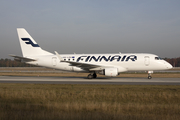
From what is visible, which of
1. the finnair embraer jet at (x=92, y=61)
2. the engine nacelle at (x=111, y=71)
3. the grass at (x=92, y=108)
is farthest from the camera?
the finnair embraer jet at (x=92, y=61)

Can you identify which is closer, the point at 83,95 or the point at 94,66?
the point at 83,95

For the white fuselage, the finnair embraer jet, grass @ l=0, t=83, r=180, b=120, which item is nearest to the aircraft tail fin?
the finnair embraer jet

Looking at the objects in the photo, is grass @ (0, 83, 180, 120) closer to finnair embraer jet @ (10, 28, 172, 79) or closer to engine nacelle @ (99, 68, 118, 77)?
engine nacelle @ (99, 68, 118, 77)

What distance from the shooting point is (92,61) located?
101 ft

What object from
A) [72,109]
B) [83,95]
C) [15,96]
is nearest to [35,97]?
[15,96]

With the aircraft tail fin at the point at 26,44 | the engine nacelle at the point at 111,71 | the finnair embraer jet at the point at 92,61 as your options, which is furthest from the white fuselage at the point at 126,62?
the aircraft tail fin at the point at 26,44

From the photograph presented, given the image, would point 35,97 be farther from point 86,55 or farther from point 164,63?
point 164,63

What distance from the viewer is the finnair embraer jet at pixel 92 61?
2928 cm

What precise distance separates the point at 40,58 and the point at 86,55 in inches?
302

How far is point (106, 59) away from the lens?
30.1 meters

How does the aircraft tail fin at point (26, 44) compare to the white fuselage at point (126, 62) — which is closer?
the white fuselage at point (126, 62)

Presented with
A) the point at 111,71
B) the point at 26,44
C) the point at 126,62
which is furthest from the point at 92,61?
the point at 26,44

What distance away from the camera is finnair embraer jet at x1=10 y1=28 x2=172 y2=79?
2928 centimetres

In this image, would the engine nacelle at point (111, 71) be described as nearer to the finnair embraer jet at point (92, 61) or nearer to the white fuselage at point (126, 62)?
the finnair embraer jet at point (92, 61)
